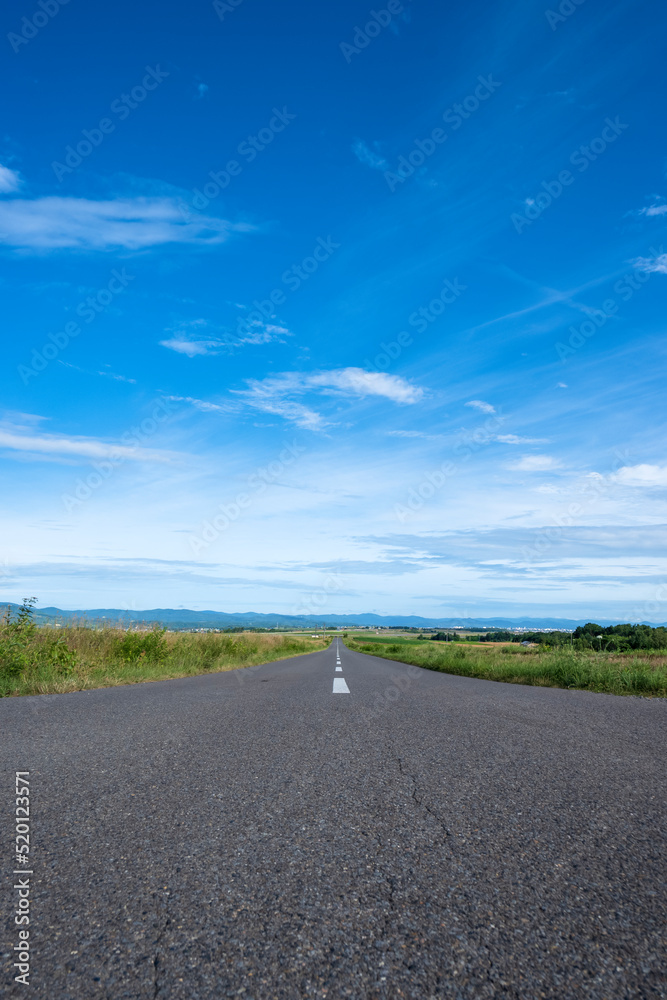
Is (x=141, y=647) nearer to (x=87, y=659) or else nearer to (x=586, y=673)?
(x=87, y=659)

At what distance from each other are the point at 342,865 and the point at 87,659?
11623mm

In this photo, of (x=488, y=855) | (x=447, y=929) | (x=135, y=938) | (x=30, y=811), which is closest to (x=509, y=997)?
(x=447, y=929)

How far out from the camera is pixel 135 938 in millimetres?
1633

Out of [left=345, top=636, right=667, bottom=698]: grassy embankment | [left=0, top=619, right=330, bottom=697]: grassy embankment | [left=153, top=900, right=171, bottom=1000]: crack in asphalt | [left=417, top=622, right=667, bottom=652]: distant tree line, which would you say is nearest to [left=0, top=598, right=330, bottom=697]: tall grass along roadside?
[left=0, top=619, right=330, bottom=697]: grassy embankment

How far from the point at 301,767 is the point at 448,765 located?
3.47 feet

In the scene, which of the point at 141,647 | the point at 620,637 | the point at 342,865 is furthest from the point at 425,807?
the point at 620,637

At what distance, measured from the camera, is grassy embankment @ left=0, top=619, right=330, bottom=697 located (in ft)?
29.5

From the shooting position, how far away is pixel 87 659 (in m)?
12.1

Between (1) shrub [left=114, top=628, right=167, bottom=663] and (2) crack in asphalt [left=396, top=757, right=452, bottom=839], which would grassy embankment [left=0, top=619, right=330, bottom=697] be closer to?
(1) shrub [left=114, top=628, right=167, bottom=663]

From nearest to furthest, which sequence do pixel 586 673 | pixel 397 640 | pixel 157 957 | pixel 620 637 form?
pixel 157 957, pixel 586 673, pixel 620 637, pixel 397 640

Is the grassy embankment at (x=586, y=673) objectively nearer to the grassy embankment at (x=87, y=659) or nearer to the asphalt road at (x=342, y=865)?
the asphalt road at (x=342, y=865)

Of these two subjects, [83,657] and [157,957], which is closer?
[157,957]

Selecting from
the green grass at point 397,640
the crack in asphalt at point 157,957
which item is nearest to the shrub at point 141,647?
the crack in asphalt at point 157,957

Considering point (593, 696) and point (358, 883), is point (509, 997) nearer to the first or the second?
point (358, 883)
